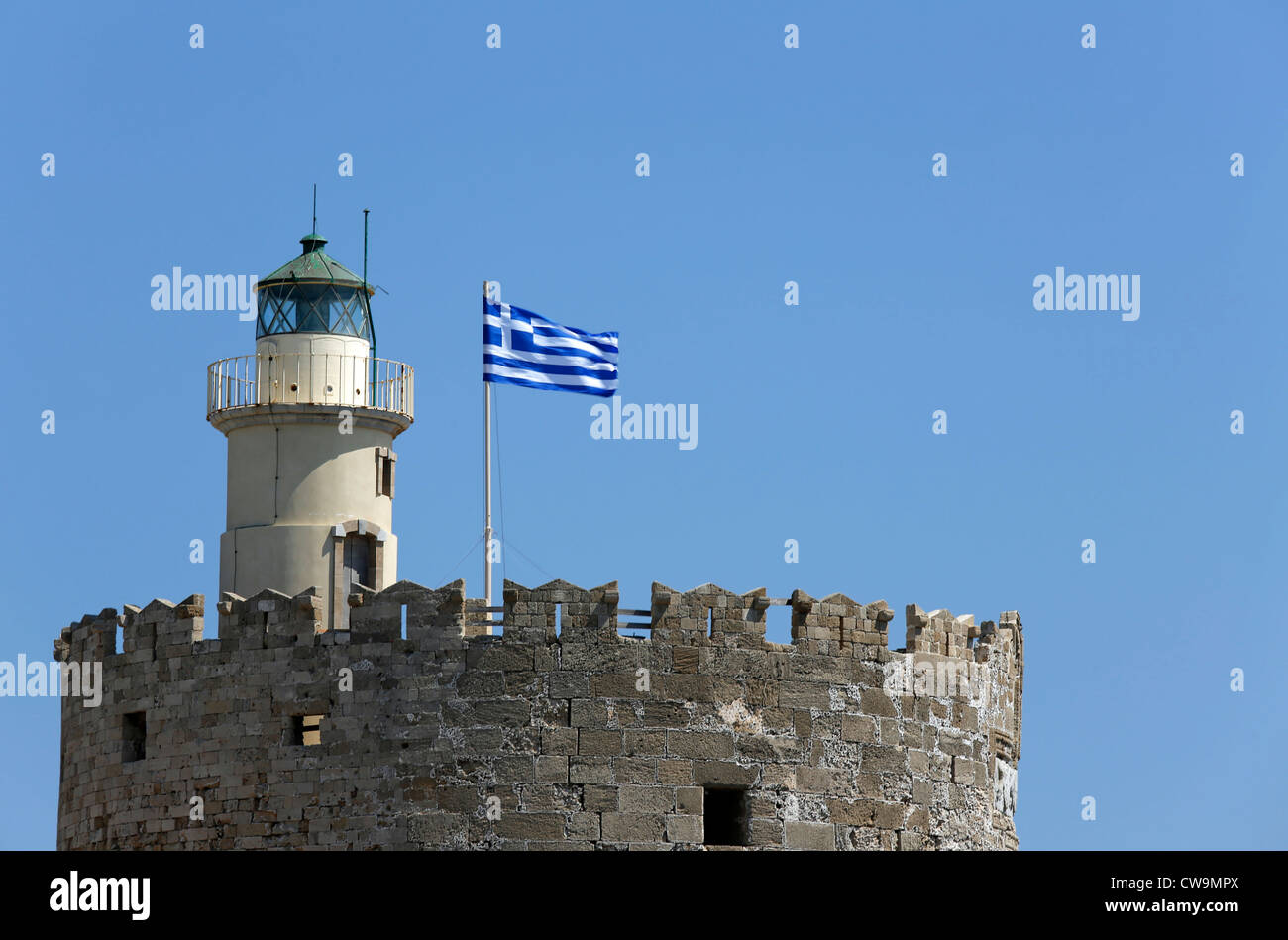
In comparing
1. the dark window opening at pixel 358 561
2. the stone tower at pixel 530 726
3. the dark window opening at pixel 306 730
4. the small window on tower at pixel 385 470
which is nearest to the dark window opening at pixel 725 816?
the stone tower at pixel 530 726

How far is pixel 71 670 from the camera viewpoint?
3953 centimetres

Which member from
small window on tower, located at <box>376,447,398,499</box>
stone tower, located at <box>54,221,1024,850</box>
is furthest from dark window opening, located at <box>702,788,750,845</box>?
small window on tower, located at <box>376,447,398,499</box>

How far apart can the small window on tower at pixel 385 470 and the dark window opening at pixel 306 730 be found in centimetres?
706

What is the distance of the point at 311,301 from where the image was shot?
147 ft

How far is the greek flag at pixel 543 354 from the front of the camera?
40.7 m

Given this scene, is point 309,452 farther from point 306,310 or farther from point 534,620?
point 534,620

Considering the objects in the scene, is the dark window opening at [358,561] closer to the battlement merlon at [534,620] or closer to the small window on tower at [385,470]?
the small window on tower at [385,470]

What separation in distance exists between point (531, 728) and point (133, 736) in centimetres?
580

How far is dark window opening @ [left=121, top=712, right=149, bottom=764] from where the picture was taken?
38.3 metres

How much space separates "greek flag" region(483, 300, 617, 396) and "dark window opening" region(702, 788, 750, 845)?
7.19m

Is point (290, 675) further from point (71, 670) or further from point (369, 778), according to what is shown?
point (71, 670)

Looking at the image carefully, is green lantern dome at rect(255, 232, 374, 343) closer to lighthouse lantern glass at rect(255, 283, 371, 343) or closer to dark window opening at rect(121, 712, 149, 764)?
lighthouse lantern glass at rect(255, 283, 371, 343)
